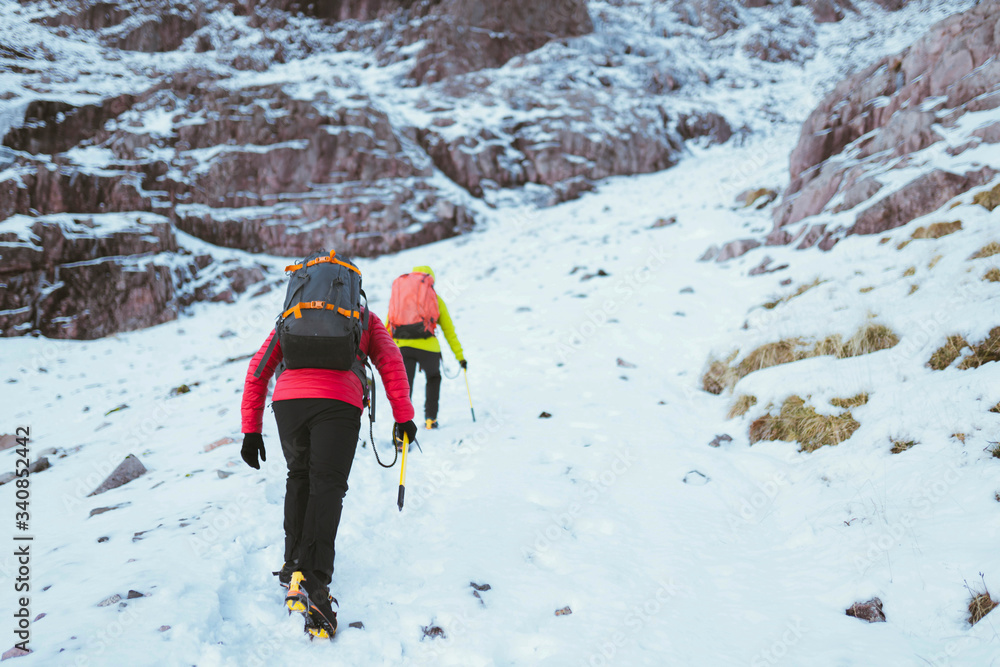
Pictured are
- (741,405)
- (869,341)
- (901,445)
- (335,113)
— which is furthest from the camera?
(335,113)

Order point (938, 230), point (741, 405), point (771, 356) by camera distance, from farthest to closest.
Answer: point (938, 230)
point (771, 356)
point (741, 405)

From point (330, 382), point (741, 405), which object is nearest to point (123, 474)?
point (330, 382)

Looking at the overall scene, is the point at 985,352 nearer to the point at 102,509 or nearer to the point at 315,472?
the point at 315,472

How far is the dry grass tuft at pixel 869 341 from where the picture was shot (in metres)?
5.22

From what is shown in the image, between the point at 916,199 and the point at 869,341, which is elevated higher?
the point at 916,199

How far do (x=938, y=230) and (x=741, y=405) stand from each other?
5.15m

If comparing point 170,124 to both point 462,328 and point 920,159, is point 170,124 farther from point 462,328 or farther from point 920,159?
point 920,159

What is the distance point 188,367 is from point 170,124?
21.9 meters

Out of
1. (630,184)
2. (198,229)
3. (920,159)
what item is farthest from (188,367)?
(630,184)

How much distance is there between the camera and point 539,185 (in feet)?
109

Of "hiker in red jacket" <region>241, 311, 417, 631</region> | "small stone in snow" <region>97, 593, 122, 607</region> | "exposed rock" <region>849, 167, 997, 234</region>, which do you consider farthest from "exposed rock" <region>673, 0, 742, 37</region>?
"small stone in snow" <region>97, 593, 122, 607</region>

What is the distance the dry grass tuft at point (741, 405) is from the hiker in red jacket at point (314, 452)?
4.60m

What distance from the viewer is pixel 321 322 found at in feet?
9.17

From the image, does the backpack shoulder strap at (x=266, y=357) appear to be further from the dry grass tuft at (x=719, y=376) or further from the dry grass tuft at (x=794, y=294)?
the dry grass tuft at (x=794, y=294)
